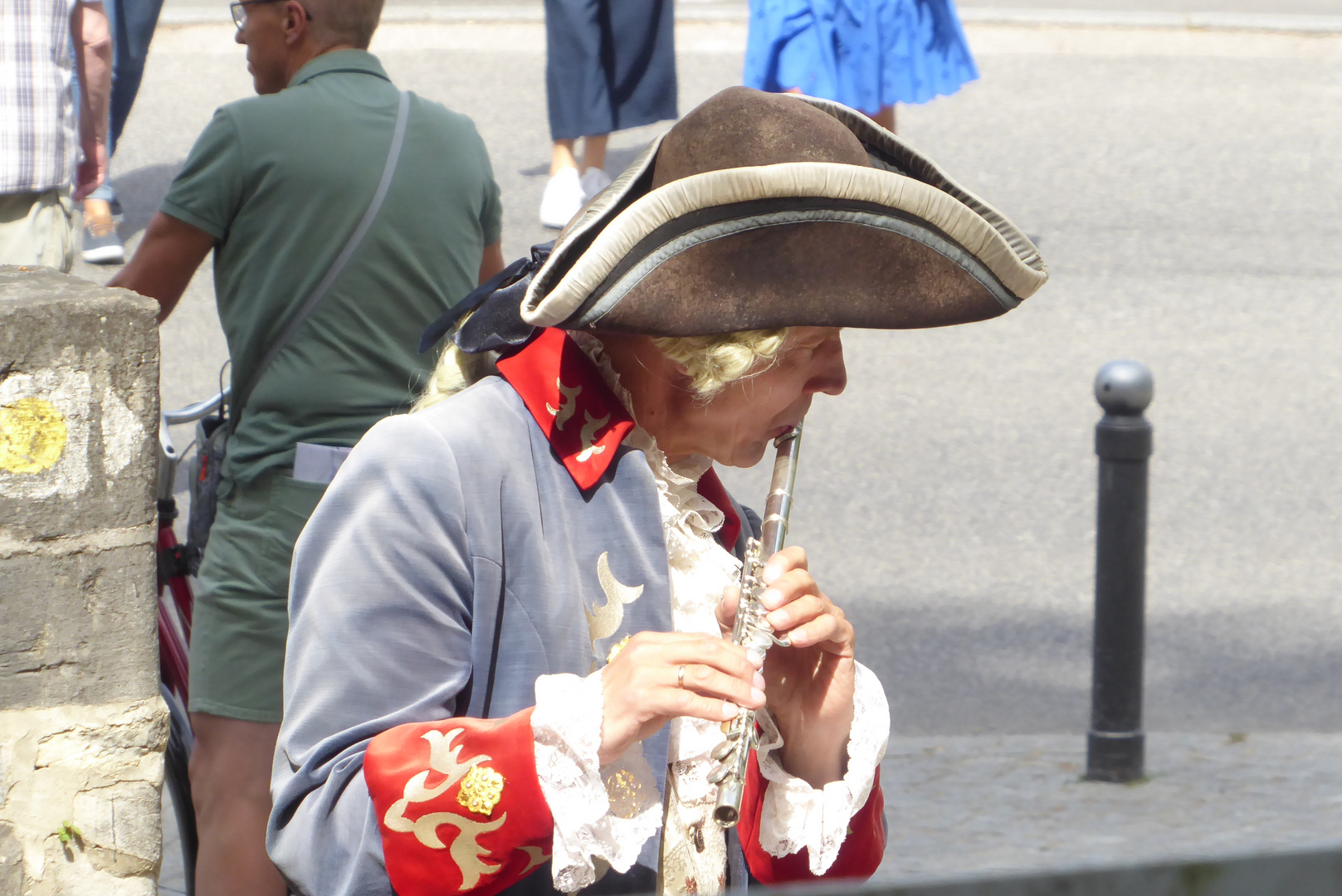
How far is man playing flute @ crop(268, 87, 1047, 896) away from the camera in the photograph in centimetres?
168

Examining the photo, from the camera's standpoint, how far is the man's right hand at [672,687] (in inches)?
64.4

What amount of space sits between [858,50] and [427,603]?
244 inches

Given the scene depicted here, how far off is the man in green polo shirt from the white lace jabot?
1.19m

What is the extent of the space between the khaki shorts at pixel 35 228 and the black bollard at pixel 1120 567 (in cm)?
262

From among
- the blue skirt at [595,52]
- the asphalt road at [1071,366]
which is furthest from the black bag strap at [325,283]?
the blue skirt at [595,52]

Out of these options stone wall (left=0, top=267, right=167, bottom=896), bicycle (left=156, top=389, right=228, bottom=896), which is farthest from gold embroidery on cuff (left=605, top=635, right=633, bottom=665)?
bicycle (left=156, top=389, right=228, bottom=896)

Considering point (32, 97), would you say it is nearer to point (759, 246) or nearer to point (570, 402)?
point (570, 402)

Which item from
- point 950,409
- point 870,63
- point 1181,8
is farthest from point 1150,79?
point 950,409

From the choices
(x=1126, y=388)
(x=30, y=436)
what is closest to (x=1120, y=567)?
(x=1126, y=388)

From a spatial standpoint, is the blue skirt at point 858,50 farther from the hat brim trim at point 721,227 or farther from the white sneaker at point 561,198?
the hat brim trim at point 721,227

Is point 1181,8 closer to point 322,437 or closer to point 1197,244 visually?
point 1197,244

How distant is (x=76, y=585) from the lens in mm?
2189

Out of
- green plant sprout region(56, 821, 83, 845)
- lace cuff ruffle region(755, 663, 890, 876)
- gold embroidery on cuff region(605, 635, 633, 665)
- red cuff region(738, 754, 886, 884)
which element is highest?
gold embroidery on cuff region(605, 635, 633, 665)

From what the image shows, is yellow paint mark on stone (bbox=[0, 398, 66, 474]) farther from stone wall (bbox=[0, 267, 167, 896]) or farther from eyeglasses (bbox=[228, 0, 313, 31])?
eyeglasses (bbox=[228, 0, 313, 31])
